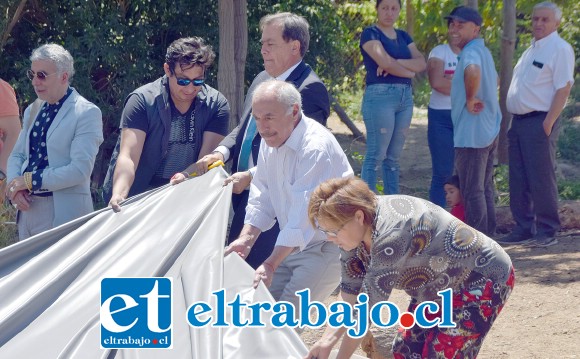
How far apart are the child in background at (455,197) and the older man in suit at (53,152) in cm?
364

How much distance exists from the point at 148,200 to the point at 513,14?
6004mm

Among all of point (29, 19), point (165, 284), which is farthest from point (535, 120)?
point (29, 19)

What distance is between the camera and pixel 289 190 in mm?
4488

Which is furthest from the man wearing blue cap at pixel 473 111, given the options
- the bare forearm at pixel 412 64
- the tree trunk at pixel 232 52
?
the tree trunk at pixel 232 52

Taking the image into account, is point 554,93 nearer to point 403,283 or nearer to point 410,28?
point 403,283

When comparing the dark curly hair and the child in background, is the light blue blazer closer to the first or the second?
the dark curly hair

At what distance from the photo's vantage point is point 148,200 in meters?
4.96

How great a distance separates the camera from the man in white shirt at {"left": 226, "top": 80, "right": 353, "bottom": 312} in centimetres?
432

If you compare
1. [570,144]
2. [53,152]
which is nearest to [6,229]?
[53,152]

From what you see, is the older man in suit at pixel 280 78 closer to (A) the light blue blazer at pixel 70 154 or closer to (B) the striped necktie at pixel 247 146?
(B) the striped necktie at pixel 247 146

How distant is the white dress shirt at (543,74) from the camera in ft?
24.8

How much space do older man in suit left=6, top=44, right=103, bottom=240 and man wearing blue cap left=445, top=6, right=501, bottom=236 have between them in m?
3.49

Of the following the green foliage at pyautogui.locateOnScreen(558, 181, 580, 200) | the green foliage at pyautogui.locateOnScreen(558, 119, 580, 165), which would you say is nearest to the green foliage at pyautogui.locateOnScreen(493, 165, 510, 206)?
the green foliage at pyautogui.locateOnScreen(558, 181, 580, 200)

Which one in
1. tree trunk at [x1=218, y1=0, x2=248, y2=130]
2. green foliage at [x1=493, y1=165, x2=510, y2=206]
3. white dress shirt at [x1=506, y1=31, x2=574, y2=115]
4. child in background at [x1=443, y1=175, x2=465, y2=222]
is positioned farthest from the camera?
A: green foliage at [x1=493, y1=165, x2=510, y2=206]
